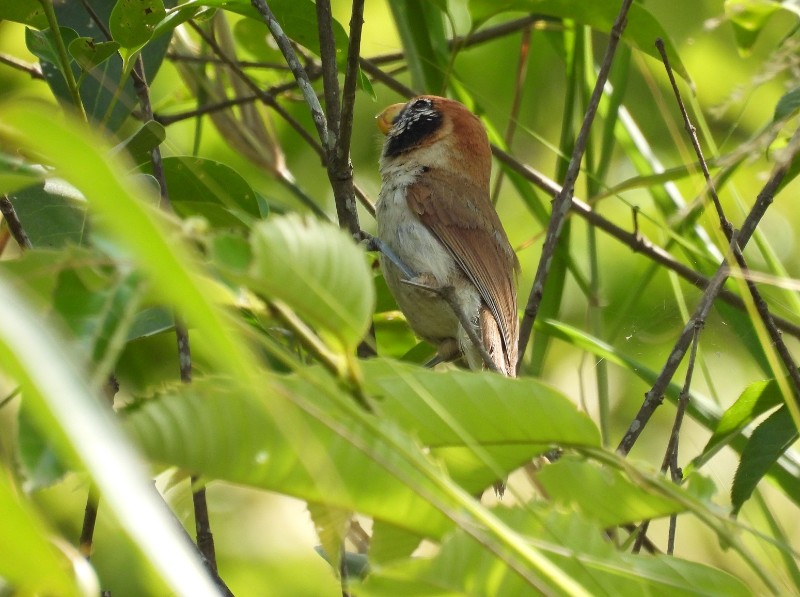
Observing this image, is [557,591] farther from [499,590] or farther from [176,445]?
[176,445]

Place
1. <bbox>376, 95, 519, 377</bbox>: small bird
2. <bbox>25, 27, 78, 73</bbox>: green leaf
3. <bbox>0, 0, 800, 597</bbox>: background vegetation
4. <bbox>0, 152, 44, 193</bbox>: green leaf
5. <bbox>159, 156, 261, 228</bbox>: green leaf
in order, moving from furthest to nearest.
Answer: <bbox>376, 95, 519, 377</bbox>: small bird → <bbox>159, 156, 261, 228</bbox>: green leaf → <bbox>25, 27, 78, 73</bbox>: green leaf → <bbox>0, 152, 44, 193</bbox>: green leaf → <bbox>0, 0, 800, 597</bbox>: background vegetation

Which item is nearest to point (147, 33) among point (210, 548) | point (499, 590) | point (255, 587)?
point (210, 548)

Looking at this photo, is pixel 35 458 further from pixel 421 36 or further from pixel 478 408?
pixel 421 36

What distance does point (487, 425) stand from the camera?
3.65 feet

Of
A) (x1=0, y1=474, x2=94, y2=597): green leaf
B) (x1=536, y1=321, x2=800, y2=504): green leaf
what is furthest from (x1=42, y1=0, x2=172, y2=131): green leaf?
(x1=0, y1=474, x2=94, y2=597): green leaf

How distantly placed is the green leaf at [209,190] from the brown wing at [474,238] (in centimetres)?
126

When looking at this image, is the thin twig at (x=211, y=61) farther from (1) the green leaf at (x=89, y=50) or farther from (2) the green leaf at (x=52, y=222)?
(2) the green leaf at (x=52, y=222)

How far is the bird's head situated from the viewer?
3.93 meters

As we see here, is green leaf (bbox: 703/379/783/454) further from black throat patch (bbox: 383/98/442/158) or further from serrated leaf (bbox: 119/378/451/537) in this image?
black throat patch (bbox: 383/98/442/158)

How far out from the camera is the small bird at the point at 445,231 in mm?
3406

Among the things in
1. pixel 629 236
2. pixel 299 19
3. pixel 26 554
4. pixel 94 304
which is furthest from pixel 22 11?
pixel 26 554

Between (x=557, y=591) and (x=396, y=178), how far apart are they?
2961mm

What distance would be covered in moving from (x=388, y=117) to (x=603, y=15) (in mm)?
1276

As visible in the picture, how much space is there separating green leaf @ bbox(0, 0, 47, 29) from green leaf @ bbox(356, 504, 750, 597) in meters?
1.78
